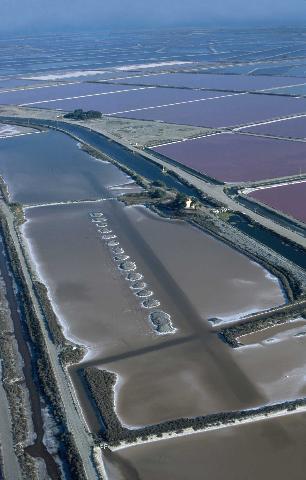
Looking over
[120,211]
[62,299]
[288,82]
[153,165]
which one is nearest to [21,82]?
[288,82]

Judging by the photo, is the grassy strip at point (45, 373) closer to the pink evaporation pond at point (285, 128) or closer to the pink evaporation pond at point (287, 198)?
the pink evaporation pond at point (287, 198)

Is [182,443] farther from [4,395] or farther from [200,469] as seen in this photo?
[4,395]

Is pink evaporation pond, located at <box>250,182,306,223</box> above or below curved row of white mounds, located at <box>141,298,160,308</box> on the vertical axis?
above

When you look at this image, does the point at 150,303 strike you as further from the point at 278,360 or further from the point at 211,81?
the point at 211,81

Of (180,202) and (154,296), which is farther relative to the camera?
(180,202)

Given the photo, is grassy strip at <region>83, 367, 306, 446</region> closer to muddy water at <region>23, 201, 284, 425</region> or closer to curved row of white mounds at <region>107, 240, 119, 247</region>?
muddy water at <region>23, 201, 284, 425</region>

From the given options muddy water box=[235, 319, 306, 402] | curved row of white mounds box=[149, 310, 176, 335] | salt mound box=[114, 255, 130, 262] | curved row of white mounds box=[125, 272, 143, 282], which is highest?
salt mound box=[114, 255, 130, 262]

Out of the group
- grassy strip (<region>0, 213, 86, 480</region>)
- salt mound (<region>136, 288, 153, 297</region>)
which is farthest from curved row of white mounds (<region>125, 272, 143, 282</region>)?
grassy strip (<region>0, 213, 86, 480</region>)

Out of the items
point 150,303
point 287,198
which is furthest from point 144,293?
point 287,198
